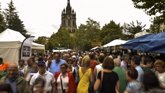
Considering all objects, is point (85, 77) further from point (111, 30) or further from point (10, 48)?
point (111, 30)

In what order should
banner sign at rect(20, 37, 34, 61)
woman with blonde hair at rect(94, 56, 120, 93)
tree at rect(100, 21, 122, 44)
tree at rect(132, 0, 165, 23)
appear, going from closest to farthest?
woman with blonde hair at rect(94, 56, 120, 93) < banner sign at rect(20, 37, 34, 61) < tree at rect(132, 0, 165, 23) < tree at rect(100, 21, 122, 44)

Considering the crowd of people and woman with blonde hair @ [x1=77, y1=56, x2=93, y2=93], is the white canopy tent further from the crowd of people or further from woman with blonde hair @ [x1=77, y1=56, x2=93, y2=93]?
woman with blonde hair @ [x1=77, y1=56, x2=93, y2=93]

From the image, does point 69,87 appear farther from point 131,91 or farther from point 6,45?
point 6,45

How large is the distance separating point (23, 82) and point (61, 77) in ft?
9.67

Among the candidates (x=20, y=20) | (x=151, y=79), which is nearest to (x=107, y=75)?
(x=151, y=79)

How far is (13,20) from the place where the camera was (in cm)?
9125

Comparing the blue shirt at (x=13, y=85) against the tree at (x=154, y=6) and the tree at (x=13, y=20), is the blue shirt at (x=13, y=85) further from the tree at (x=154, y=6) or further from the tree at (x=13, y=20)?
the tree at (x=13, y=20)

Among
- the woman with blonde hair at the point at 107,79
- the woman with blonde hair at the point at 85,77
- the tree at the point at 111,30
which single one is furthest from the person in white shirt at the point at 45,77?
the tree at the point at 111,30

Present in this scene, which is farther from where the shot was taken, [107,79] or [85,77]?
[85,77]

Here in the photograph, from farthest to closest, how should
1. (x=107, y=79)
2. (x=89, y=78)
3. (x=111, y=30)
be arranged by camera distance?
(x=111, y=30), (x=89, y=78), (x=107, y=79)

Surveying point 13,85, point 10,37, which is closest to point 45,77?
point 13,85

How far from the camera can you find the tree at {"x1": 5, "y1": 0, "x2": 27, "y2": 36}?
88938 mm

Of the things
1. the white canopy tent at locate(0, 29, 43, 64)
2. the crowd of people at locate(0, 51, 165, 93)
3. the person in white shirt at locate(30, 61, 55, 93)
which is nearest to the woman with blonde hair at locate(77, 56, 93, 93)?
the crowd of people at locate(0, 51, 165, 93)

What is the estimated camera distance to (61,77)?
10273 millimetres
